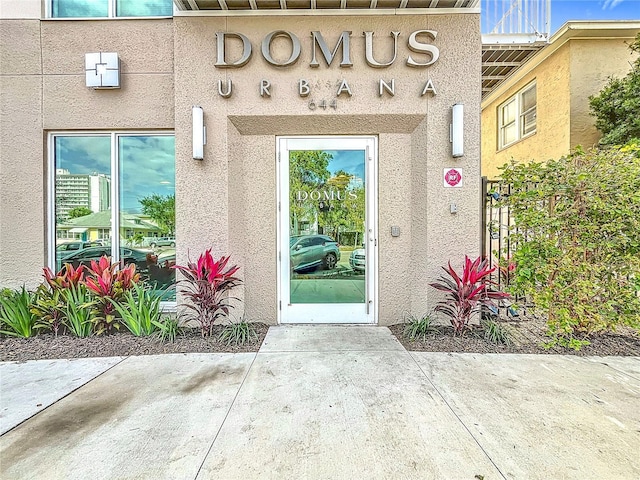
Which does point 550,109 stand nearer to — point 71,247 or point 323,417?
point 323,417

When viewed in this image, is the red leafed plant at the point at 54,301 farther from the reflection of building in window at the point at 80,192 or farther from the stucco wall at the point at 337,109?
the stucco wall at the point at 337,109

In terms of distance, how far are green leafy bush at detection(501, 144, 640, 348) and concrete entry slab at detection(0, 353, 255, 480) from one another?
146 inches

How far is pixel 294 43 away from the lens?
4.29 meters

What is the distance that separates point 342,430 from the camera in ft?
7.57

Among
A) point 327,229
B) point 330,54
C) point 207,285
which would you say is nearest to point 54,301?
point 207,285

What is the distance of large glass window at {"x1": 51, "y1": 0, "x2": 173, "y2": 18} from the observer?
4602 millimetres

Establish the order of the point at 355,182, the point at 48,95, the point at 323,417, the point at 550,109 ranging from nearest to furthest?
1. the point at 323,417
2. the point at 48,95
3. the point at 355,182
4. the point at 550,109

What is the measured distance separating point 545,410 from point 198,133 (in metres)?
4.72

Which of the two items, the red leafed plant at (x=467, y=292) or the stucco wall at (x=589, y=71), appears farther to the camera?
the stucco wall at (x=589, y=71)

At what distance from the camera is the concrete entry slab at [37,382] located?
256 cm

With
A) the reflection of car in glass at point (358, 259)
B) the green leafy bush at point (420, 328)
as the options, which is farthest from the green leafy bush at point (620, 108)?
the reflection of car in glass at point (358, 259)

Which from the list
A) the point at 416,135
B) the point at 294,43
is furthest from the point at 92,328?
the point at 416,135

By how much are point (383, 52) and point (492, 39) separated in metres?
1.72

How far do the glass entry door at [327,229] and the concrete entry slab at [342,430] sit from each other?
1491 mm
